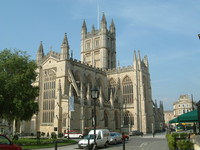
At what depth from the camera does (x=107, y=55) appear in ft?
214

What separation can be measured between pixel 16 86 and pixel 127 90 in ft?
110

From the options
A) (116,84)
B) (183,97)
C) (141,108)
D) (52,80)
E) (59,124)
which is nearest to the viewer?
(59,124)

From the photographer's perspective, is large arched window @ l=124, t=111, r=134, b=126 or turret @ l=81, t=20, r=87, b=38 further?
turret @ l=81, t=20, r=87, b=38

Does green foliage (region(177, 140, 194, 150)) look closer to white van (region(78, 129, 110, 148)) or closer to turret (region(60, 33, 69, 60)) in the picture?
white van (region(78, 129, 110, 148))

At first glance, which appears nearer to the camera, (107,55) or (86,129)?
(86,129)

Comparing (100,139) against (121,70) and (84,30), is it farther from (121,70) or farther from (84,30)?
(84,30)

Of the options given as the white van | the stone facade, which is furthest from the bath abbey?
the stone facade

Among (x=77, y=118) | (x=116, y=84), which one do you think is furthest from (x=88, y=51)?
(x=77, y=118)

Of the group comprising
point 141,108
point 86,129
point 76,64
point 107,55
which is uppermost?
point 107,55

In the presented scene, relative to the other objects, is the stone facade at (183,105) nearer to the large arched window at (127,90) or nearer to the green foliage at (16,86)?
the large arched window at (127,90)

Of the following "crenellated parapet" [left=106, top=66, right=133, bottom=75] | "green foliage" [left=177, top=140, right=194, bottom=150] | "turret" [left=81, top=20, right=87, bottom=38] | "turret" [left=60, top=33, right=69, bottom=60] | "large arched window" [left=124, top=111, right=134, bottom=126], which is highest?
"turret" [left=81, top=20, right=87, bottom=38]

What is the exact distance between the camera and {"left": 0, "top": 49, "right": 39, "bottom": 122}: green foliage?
26484 millimetres

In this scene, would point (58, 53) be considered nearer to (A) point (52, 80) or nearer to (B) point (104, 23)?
(A) point (52, 80)

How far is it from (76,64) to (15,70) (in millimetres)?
19710
